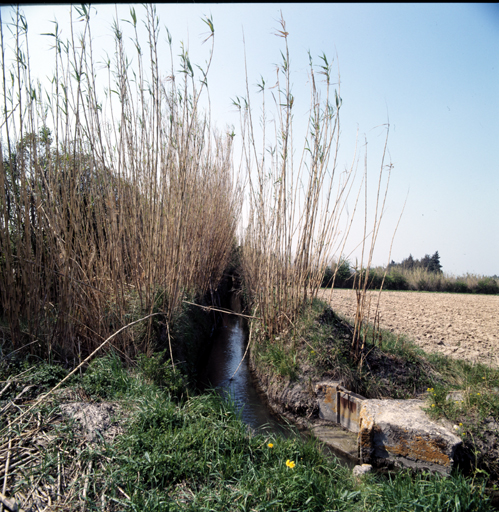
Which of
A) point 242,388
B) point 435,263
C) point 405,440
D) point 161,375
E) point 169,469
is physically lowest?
point 242,388

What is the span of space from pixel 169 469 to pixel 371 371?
2.11m

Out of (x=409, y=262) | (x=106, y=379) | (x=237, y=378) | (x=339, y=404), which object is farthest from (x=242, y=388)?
(x=409, y=262)

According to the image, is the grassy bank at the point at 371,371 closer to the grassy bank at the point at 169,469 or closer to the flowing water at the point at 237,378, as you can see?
the flowing water at the point at 237,378

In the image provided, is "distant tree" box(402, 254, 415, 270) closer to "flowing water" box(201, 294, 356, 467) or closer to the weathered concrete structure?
"flowing water" box(201, 294, 356, 467)

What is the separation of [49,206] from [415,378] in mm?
3331

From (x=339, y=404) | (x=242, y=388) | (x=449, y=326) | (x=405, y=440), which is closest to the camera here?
(x=405, y=440)

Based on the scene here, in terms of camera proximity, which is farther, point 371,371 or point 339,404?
point 371,371

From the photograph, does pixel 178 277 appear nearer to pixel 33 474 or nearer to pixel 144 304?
pixel 144 304

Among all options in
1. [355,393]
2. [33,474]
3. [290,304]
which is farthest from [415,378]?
[33,474]

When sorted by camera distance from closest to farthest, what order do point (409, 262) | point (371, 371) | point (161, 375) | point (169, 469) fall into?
point (169, 469), point (161, 375), point (371, 371), point (409, 262)

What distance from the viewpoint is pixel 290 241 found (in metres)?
3.44

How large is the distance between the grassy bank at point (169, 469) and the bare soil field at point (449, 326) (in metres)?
1.68

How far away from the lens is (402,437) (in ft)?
7.29

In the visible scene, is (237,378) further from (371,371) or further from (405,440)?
(405,440)
